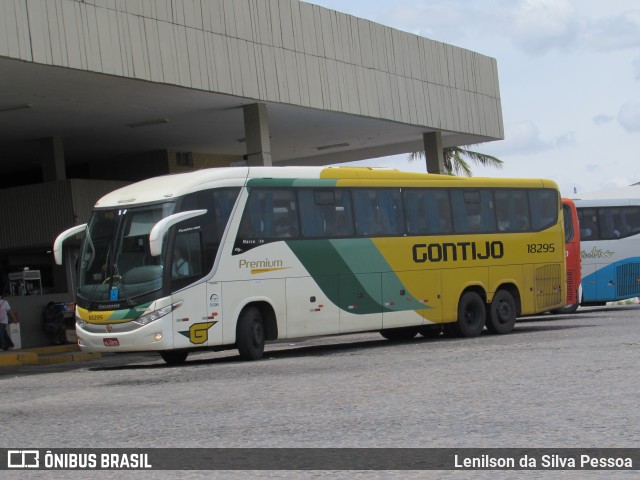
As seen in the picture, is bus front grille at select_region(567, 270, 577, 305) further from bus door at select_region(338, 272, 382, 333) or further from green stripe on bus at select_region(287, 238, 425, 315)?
bus door at select_region(338, 272, 382, 333)

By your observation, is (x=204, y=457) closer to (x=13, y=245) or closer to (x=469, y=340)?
(x=469, y=340)

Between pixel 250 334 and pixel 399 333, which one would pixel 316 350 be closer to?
pixel 399 333

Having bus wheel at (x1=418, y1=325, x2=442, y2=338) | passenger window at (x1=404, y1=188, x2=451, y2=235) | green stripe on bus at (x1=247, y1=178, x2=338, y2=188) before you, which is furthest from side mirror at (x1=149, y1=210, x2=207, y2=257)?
bus wheel at (x1=418, y1=325, x2=442, y2=338)

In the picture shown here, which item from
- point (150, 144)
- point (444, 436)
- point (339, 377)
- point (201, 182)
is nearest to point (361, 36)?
point (150, 144)

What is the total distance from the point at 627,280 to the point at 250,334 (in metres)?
17.2

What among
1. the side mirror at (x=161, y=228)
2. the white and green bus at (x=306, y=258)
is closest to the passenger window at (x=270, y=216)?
the white and green bus at (x=306, y=258)

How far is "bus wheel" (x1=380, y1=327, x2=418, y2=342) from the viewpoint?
927 inches

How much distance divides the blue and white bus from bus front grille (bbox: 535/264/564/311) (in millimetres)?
7975

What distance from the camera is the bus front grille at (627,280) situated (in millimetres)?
32250

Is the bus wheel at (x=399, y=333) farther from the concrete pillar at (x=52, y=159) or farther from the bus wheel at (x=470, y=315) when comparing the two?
the concrete pillar at (x=52, y=159)

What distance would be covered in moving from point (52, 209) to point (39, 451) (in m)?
23.2

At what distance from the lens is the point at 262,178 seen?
19.1 meters

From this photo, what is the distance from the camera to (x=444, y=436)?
861 centimetres

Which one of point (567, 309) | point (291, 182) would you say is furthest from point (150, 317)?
point (567, 309)
